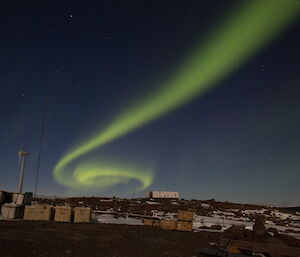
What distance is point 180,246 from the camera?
54.4 feet

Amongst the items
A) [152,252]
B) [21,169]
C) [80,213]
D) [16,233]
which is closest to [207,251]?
[152,252]

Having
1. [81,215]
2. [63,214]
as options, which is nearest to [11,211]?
[63,214]

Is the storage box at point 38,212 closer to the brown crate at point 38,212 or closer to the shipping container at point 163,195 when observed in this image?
the brown crate at point 38,212

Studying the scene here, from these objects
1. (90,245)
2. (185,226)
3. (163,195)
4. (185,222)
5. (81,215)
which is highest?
(163,195)

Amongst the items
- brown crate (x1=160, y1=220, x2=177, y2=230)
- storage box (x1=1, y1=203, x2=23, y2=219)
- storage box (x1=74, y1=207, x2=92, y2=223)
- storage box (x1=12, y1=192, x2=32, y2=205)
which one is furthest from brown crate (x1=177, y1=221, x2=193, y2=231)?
Answer: storage box (x1=12, y1=192, x2=32, y2=205)

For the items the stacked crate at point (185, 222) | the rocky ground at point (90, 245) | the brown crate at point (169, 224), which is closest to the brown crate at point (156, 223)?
the brown crate at point (169, 224)

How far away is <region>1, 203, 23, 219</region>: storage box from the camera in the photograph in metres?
25.5

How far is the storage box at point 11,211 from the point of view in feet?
83.5

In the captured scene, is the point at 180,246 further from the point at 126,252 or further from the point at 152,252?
the point at 126,252

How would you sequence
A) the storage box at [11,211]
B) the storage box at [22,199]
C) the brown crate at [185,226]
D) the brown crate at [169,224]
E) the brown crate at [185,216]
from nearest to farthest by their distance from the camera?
the brown crate at [185,226]
the brown crate at [185,216]
the brown crate at [169,224]
the storage box at [11,211]
the storage box at [22,199]

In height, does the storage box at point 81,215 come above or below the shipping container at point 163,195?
below

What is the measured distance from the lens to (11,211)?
25.5 meters

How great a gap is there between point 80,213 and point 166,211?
19.9 m

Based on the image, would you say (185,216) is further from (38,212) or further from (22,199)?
(22,199)
